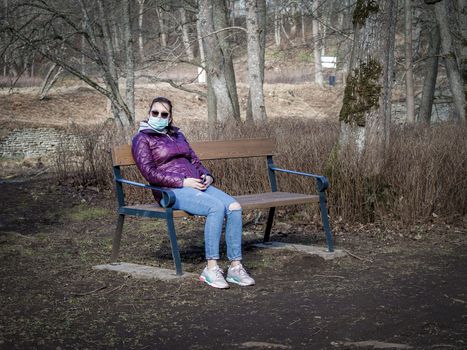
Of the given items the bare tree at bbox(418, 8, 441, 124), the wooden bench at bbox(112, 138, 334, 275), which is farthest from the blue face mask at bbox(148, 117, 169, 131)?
the bare tree at bbox(418, 8, 441, 124)

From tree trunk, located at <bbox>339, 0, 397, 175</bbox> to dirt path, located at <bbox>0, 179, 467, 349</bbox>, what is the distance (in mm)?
964

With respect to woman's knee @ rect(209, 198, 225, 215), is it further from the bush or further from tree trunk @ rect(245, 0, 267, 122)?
tree trunk @ rect(245, 0, 267, 122)

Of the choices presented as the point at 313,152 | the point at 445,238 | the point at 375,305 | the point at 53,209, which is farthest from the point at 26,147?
the point at 375,305

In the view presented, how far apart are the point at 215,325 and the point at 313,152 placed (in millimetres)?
4135

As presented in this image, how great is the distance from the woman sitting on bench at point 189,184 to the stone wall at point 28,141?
15326mm

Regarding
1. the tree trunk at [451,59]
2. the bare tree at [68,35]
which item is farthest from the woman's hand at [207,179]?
the tree trunk at [451,59]

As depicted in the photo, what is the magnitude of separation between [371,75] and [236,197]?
2.39 m

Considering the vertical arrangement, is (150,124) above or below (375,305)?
above

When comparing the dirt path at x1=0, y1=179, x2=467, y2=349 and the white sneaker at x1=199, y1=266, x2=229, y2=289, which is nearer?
the dirt path at x1=0, y1=179, x2=467, y2=349

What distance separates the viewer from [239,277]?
547 cm

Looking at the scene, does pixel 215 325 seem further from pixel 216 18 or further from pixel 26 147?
pixel 26 147

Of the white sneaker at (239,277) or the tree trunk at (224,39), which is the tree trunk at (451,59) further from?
the white sneaker at (239,277)

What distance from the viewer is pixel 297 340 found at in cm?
414

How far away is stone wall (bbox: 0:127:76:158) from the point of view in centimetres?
2156
